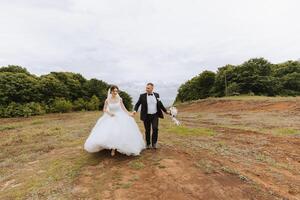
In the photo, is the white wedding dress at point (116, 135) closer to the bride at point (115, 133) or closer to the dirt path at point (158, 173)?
the bride at point (115, 133)

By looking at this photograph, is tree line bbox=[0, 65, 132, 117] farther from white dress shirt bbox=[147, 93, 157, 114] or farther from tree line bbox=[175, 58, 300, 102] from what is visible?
white dress shirt bbox=[147, 93, 157, 114]

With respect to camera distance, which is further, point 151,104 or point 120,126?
point 151,104

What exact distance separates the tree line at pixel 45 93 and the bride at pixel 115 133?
27179mm

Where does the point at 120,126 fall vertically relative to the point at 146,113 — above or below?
below

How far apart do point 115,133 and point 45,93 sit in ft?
111

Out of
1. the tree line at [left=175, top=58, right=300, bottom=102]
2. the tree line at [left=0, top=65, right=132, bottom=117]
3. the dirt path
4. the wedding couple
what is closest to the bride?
the wedding couple

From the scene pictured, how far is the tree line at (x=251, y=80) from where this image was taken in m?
46.2

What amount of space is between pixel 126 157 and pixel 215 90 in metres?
48.1

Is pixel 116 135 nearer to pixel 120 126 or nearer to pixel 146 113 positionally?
pixel 120 126

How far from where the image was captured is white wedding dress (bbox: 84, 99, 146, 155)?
7.14 meters

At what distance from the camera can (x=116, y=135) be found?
7203mm

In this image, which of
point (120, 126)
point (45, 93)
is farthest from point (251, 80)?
point (120, 126)

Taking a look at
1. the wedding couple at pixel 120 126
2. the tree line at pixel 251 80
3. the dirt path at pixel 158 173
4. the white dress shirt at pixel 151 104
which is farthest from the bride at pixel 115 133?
the tree line at pixel 251 80

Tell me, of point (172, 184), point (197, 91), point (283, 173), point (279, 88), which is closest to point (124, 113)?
point (172, 184)
